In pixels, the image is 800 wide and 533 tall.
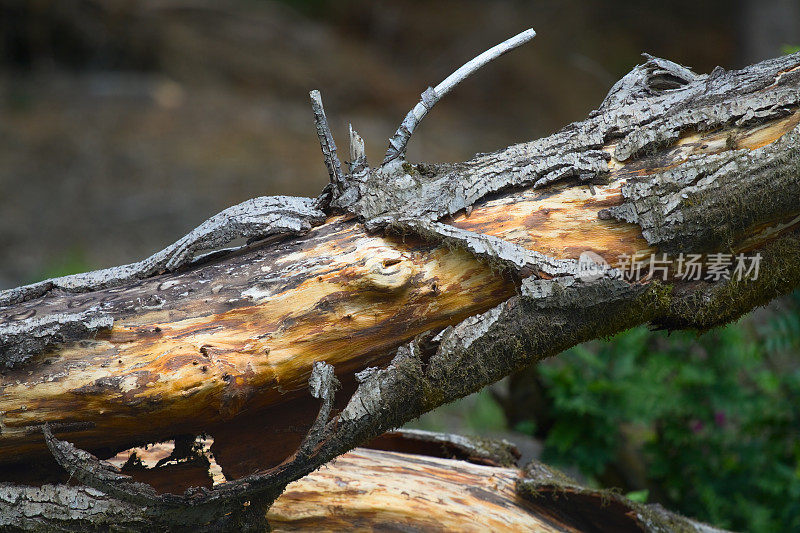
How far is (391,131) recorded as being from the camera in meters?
8.73

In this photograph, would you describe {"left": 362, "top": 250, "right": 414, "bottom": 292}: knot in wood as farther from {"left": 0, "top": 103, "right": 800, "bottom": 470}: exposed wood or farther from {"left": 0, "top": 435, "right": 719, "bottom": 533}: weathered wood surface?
{"left": 0, "top": 435, "right": 719, "bottom": 533}: weathered wood surface

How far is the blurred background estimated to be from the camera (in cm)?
386

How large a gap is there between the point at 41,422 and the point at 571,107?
28.1 feet

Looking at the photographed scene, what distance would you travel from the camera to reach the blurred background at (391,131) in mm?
3861

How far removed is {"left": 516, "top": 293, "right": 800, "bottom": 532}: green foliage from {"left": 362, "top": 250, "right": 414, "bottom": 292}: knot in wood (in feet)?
8.17

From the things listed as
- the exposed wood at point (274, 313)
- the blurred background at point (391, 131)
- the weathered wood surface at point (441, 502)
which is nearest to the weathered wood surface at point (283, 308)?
the exposed wood at point (274, 313)

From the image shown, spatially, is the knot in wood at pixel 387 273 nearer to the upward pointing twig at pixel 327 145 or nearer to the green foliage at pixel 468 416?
the upward pointing twig at pixel 327 145

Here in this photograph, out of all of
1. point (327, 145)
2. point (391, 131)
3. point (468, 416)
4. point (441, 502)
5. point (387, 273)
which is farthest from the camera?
point (391, 131)

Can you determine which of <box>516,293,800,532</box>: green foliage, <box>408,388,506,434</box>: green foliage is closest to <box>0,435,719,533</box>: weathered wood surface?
<box>516,293,800,532</box>: green foliage

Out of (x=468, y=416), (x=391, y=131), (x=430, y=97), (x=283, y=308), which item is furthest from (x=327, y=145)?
(x=391, y=131)

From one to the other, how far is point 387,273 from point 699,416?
9.76ft

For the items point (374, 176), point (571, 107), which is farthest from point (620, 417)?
point (571, 107)

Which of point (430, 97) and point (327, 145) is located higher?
point (430, 97)

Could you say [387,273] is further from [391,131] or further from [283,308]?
[391,131]
